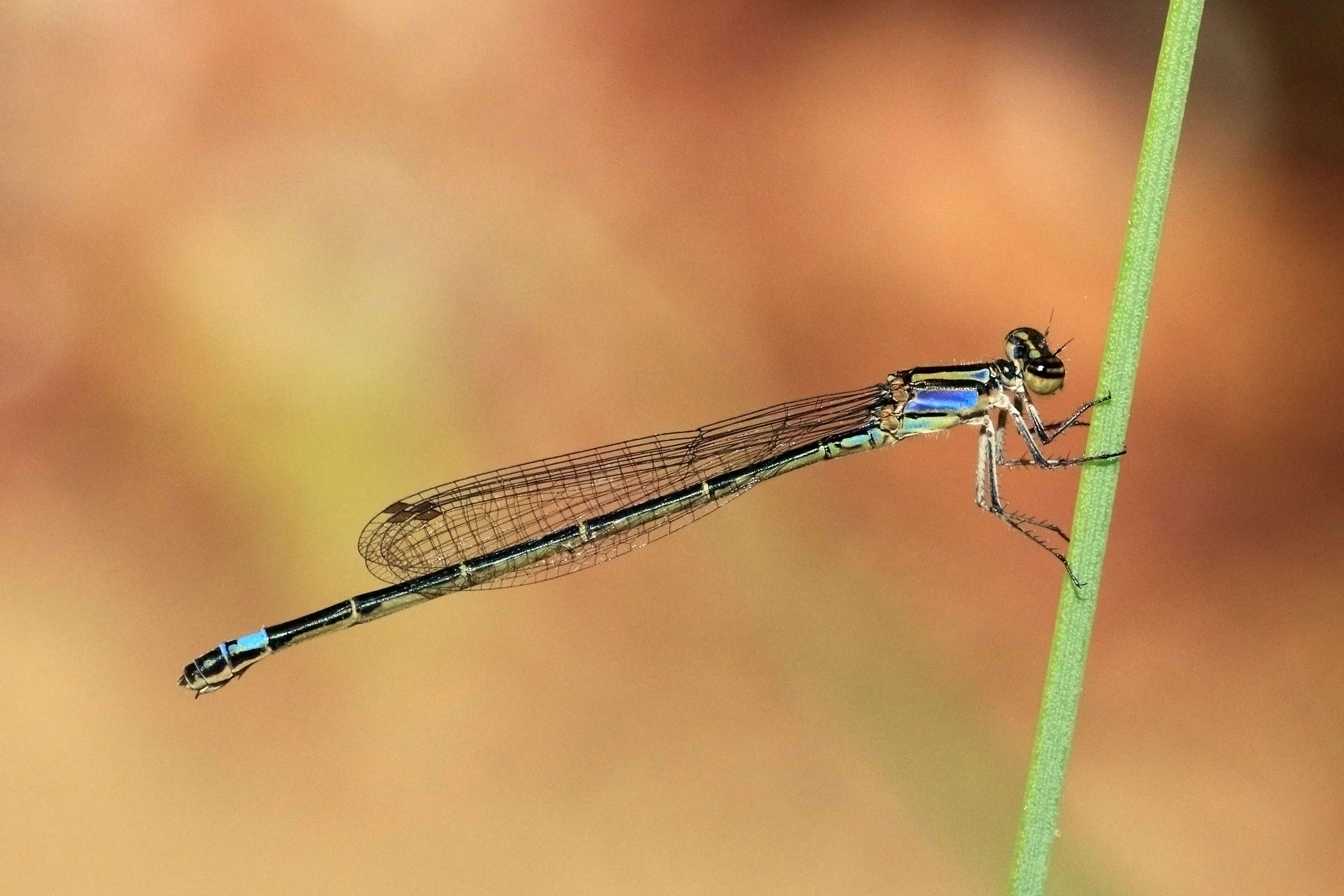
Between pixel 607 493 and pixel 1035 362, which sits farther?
pixel 607 493

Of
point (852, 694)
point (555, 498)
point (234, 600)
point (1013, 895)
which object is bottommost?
point (1013, 895)

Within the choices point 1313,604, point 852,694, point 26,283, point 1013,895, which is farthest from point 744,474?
point 26,283

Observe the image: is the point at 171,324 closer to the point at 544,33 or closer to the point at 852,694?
the point at 544,33

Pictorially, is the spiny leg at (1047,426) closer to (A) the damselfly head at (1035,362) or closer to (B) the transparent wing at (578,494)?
(A) the damselfly head at (1035,362)

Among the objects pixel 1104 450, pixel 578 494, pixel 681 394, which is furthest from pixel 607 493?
pixel 1104 450

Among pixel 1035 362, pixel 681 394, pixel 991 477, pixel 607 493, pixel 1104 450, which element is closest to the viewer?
pixel 1104 450

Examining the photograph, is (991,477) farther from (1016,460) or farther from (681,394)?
(681,394)
